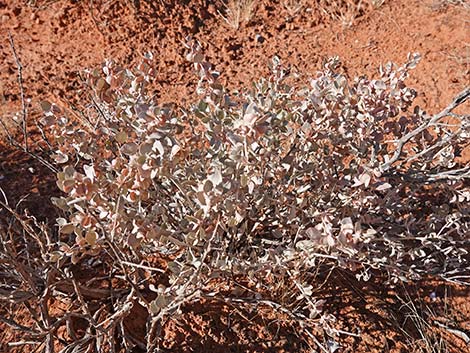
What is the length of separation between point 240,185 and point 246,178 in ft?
0.11

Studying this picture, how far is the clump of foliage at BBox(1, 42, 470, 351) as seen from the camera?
1311 millimetres

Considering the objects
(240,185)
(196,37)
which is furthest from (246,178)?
(196,37)

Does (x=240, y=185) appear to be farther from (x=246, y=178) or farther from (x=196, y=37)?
(x=196, y=37)

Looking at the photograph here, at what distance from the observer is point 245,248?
5.82ft

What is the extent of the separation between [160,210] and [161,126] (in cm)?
25

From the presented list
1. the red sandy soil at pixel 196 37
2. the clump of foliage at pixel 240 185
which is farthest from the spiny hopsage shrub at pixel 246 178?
the red sandy soil at pixel 196 37

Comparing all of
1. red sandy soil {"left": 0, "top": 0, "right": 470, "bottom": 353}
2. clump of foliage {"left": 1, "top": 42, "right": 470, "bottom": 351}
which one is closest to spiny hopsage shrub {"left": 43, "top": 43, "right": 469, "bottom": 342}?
clump of foliage {"left": 1, "top": 42, "right": 470, "bottom": 351}

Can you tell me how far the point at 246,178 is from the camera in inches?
53.7

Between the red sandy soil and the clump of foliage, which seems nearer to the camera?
the clump of foliage

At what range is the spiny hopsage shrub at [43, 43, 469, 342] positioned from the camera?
130 cm

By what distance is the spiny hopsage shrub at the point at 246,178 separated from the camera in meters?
1.30

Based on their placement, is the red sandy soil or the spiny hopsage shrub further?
the red sandy soil

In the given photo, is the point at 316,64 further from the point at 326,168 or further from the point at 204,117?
the point at 204,117

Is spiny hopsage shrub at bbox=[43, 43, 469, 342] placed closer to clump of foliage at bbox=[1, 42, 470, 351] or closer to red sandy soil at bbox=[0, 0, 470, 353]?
clump of foliage at bbox=[1, 42, 470, 351]
